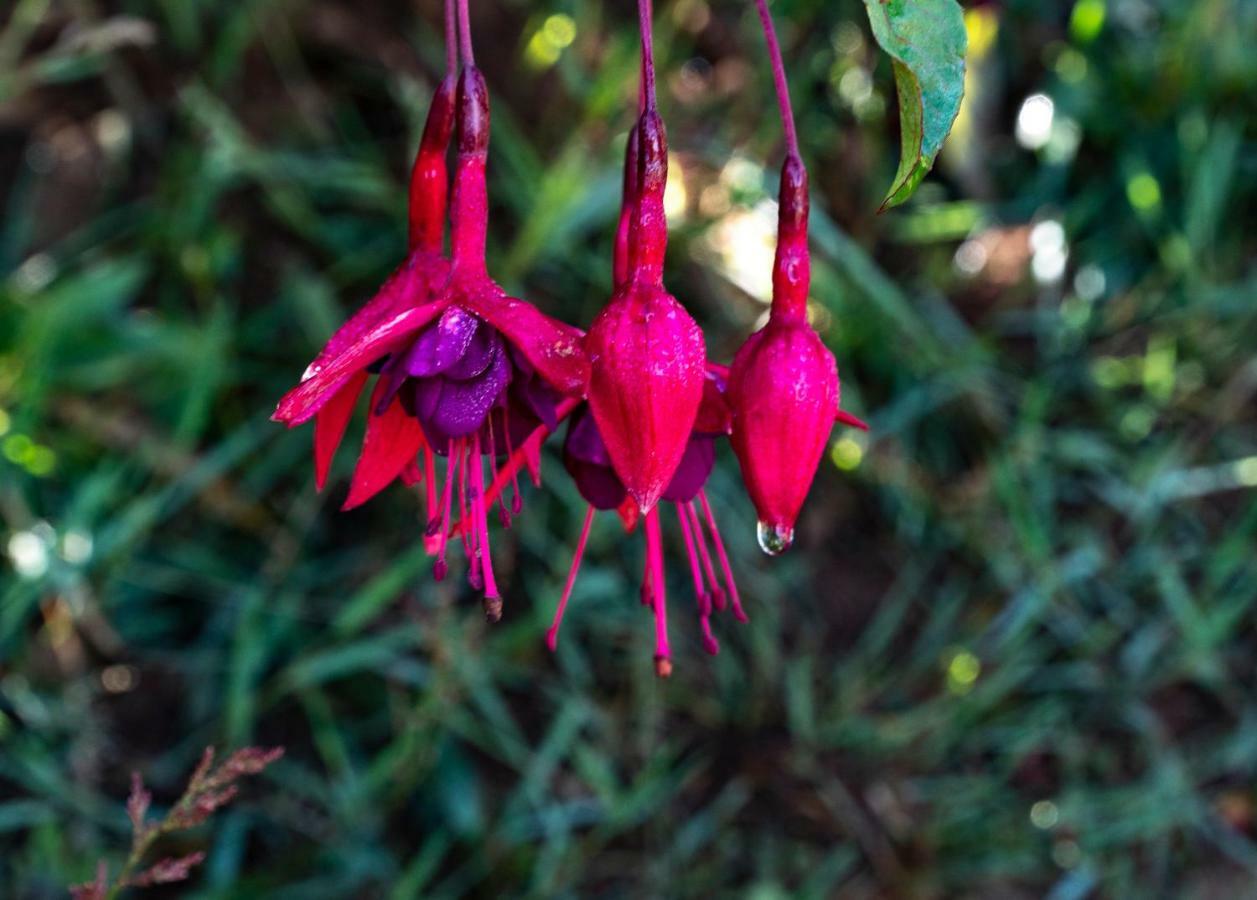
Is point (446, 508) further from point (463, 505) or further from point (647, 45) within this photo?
point (647, 45)

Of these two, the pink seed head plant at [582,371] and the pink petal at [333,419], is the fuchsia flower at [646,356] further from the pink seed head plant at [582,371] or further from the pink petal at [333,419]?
the pink petal at [333,419]

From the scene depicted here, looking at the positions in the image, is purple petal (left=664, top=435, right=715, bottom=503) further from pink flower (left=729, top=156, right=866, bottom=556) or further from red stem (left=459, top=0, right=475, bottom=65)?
red stem (left=459, top=0, right=475, bottom=65)

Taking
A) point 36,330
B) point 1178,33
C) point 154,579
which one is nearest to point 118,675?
point 154,579

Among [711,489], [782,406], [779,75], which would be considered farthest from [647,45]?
[711,489]

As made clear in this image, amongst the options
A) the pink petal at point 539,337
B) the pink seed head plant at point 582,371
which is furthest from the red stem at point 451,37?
the pink petal at point 539,337

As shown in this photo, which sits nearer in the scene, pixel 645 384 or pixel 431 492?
pixel 645 384

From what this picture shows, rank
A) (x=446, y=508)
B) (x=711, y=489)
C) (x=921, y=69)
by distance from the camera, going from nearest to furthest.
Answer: (x=921, y=69)
(x=446, y=508)
(x=711, y=489)
